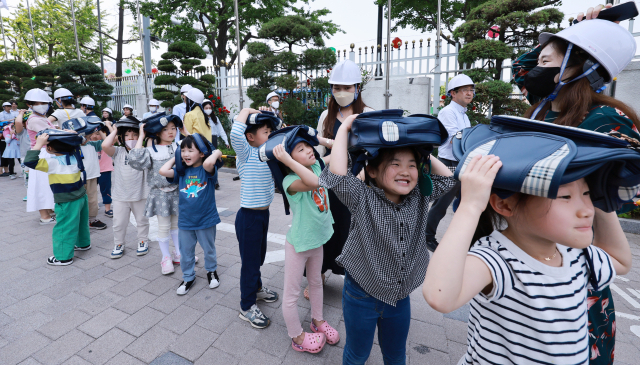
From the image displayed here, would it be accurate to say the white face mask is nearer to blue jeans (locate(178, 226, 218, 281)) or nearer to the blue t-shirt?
the blue t-shirt

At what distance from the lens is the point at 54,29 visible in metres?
24.3

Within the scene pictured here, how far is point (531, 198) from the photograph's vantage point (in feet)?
2.99

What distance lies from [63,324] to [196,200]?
1.42m

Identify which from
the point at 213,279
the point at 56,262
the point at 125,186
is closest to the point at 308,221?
the point at 213,279

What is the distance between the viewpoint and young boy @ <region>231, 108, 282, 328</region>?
2.59 meters

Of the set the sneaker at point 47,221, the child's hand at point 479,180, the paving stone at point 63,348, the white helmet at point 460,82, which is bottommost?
the paving stone at point 63,348

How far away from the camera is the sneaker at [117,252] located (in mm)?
3963

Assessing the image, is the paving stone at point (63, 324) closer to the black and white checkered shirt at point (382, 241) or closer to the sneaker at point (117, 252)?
the sneaker at point (117, 252)

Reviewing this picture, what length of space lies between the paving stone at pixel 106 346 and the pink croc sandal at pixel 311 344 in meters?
1.27

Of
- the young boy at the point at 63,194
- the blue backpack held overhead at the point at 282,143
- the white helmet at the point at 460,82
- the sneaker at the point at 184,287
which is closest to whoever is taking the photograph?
the blue backpack held overhead at the point at 282,143

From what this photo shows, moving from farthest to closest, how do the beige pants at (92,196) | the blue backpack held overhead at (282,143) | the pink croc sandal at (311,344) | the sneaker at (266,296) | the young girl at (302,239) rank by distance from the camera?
1. the beige pants at (92,196)
2. the sneaker at (266,296)
3. the pink croc sandal at (311,344)
4. the young girl at (302,239)
5. the blue backpack held overhead at (282,143)

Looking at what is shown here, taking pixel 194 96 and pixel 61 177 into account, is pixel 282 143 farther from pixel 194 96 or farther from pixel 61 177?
pixel 194 96

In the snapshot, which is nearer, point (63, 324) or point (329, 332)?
point (329, 332)

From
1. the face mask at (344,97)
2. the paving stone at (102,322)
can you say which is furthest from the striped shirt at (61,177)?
the face mask at (344,97)
